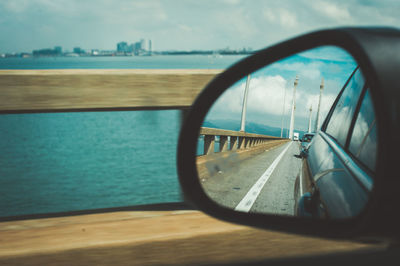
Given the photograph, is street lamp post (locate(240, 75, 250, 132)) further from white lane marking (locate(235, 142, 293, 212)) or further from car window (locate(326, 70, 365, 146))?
car window (locate(326, 70, 365, 146))

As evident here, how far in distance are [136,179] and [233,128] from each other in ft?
26.3

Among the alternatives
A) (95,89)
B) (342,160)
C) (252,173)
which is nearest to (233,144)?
(252,173)

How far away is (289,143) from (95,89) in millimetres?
1468

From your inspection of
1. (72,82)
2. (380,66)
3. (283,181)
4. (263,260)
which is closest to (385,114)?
(380,66)

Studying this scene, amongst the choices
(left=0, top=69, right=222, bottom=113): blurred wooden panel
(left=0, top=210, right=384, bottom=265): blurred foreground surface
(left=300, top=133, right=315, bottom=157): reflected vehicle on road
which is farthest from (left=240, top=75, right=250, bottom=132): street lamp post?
(left=0, top=69, right=222, bottom=113): blurred wooden panel

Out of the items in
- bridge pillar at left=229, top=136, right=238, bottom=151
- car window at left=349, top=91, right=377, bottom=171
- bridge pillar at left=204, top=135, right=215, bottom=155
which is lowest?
bridge pillar at left=204, top=135, right=215, bottom=155

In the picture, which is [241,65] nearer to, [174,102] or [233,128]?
[233,128]

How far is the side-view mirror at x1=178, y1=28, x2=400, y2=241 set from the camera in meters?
1.63

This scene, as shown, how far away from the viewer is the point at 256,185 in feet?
6.51

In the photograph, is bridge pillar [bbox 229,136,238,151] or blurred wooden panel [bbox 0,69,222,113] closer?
bridge pillar [bbox 229,136,238,151]

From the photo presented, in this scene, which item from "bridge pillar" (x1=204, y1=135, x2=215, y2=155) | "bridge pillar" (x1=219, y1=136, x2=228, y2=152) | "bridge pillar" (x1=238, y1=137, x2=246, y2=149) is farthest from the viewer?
"bridge pillar" (x1=204, y1=135, x2=215, y2=155)

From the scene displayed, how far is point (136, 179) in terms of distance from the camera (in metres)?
9.95

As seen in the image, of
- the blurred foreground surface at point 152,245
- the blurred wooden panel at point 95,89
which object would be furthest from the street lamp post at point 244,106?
the blurred wooden panel at point 95,89

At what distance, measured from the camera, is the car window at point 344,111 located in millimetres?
2118
